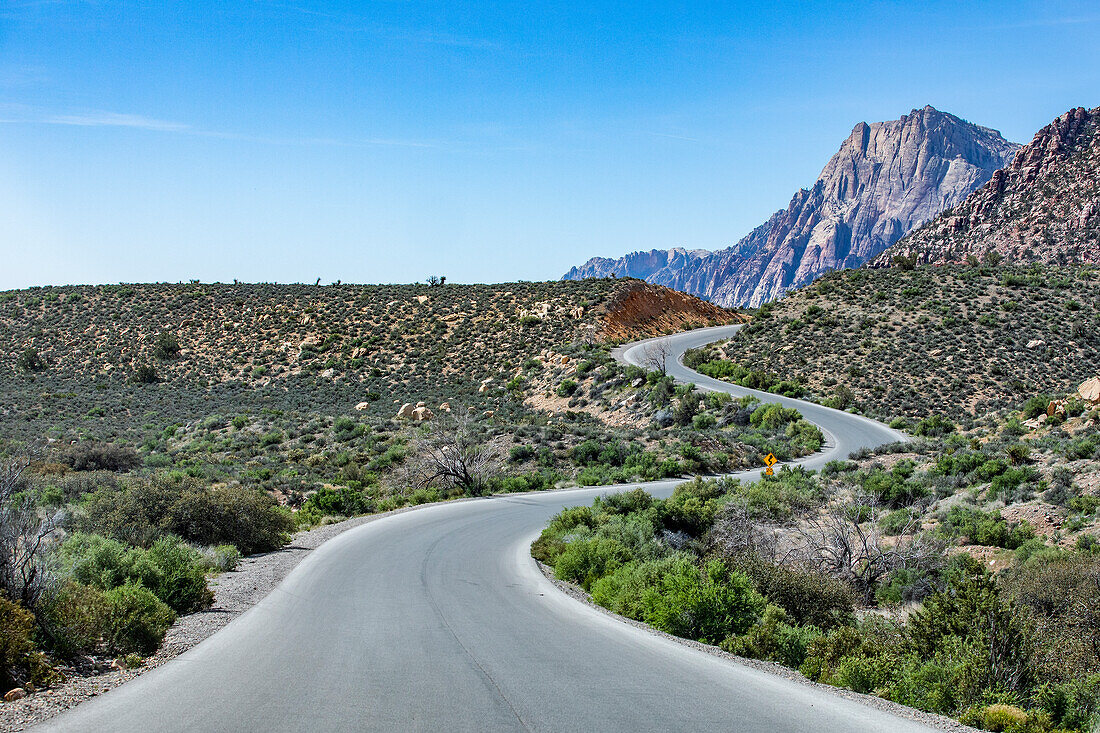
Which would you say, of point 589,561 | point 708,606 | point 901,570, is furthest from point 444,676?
point 901,570

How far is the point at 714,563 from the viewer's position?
32.5 feet

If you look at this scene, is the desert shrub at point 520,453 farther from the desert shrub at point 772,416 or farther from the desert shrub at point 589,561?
the desert shrub at point 589,561

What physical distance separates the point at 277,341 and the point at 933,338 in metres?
57.9

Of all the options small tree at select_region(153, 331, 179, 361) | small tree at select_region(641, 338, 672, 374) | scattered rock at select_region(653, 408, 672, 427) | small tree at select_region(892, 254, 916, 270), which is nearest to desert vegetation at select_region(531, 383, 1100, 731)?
scattered rock at select_region(653, 408, 672, 427)

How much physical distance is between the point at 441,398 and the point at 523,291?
2659 centimetres

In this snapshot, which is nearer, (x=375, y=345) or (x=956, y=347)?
(x=956, y=347)

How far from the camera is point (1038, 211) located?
298 feet

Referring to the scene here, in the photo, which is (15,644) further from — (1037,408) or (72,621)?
(1037,408)

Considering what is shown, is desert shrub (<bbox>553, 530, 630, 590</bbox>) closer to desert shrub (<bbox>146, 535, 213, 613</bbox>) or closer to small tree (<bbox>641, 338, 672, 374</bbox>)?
desert shrub (<bbox>146, 535, 213, 613</bbox>)

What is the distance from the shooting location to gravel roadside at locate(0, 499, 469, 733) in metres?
5.68

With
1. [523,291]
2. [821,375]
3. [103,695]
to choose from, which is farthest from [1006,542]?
[523,291]

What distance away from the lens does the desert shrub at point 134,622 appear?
297 inches

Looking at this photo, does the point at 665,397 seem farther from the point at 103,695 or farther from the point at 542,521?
the point at 103,695

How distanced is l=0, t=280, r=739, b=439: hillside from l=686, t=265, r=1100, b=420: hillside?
17.1 metres
